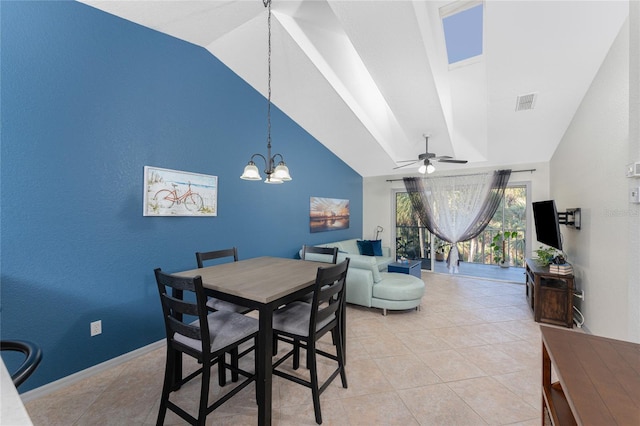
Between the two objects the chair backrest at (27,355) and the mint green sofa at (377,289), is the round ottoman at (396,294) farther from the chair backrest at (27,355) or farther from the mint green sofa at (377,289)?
the chair backrest at (27,355)

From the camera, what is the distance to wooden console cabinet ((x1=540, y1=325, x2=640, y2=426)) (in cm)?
79

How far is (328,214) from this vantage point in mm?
5324

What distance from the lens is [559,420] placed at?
1.13m

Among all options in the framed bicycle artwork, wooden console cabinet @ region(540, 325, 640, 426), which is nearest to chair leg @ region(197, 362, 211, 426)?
wooden console cabinet @ region(540, 325, 640, 426)

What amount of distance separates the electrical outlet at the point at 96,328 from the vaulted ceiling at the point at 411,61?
2.72m

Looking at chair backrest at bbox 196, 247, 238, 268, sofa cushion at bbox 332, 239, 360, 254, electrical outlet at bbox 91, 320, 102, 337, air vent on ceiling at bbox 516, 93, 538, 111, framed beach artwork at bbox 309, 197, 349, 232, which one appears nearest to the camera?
electrical outlet at bbox 91, 320, 102, 337

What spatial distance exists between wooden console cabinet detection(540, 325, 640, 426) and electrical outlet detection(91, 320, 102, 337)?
308 cm

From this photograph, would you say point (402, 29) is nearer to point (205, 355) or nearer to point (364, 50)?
point (364, 50)

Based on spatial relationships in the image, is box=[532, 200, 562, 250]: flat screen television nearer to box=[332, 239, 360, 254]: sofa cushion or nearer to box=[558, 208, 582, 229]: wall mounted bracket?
box=[558, 208, 582, 229]: wall mounted bracket

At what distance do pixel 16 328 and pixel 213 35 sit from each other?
3.16m

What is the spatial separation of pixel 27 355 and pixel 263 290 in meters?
1.03

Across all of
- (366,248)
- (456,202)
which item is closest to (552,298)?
(456,202)

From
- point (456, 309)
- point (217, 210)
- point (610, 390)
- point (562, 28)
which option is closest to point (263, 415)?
point (610, 390)

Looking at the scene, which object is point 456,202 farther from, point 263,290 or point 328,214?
point 263,290
